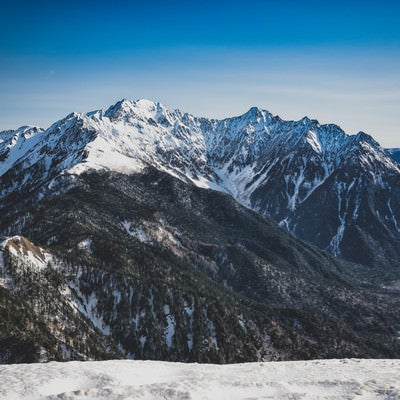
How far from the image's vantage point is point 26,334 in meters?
110

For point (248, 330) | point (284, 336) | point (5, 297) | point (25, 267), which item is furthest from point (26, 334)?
point (284, 336)

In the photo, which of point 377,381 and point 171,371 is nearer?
point 377,381

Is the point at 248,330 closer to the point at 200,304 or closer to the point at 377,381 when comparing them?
the point at 200,304

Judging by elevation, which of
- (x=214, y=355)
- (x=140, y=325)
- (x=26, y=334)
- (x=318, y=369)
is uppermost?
(x=318, y=369)

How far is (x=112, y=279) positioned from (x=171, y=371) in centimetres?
14301

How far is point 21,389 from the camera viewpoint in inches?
1364

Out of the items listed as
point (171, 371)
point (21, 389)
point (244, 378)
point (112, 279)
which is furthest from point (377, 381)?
point (112, 279)

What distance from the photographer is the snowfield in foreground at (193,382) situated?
3484 cm

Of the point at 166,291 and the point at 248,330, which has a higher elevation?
the point at 166,291

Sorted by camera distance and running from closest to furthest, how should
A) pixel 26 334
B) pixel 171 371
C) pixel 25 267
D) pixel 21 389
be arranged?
1. pixel 21 389
2. pixel 171 371
3. pixel 26 334
4. pixel 25 267

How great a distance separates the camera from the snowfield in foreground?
34844 mm

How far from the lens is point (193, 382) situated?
124 feet

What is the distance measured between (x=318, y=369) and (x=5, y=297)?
360ft

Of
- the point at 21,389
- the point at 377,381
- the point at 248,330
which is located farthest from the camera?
the point at 248,330
